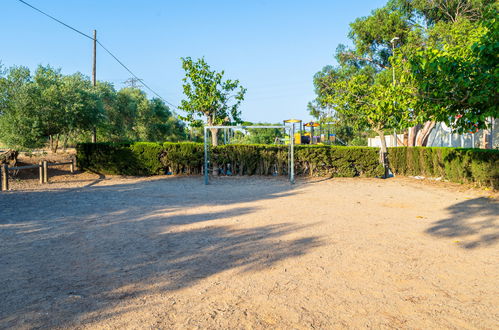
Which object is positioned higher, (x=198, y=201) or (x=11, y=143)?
(x=11, y=143)

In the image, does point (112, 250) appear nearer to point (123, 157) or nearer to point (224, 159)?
point (224, 159)

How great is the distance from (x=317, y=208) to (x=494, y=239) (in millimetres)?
3364

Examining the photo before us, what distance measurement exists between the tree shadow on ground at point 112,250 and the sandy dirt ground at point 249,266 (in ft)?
0.06

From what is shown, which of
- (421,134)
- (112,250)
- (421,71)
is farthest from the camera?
(421,134)

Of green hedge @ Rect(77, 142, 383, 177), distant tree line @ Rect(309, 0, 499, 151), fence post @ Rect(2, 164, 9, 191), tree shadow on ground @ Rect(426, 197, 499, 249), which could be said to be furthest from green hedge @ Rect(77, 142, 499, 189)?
tree shadow on ground @ Rect(426, 197, 499, 249)

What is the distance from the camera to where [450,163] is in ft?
38.9

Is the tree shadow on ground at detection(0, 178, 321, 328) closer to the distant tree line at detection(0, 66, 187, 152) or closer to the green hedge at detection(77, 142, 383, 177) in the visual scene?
the distant tree line at detection(0, 66, 187, 152)

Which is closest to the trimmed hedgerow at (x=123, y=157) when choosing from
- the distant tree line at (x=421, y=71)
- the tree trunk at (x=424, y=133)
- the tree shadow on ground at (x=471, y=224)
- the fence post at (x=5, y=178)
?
the fence post at (x=5, y=178)

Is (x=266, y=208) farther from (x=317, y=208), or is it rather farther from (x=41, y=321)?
(x=41, y=321)

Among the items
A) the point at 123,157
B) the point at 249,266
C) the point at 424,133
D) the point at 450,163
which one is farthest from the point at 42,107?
the point at 424,133

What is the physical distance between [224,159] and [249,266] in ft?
38.0

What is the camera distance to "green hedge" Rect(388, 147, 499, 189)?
988 cm

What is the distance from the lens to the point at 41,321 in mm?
2582

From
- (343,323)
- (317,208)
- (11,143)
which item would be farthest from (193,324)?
(11,143)
